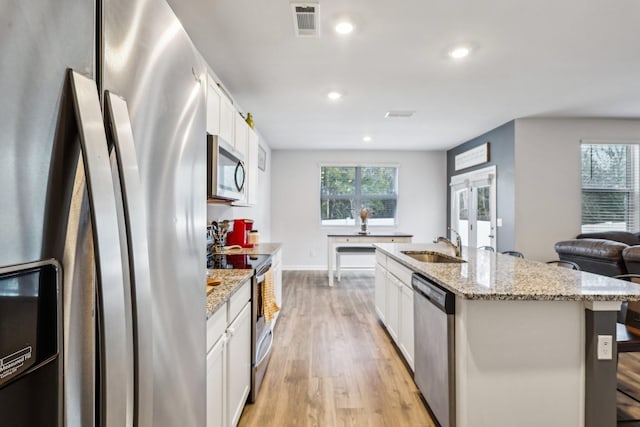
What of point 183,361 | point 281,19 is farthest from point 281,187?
point 183,361

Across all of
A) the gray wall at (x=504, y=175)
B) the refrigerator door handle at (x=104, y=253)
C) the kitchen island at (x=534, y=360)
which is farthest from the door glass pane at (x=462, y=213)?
the refrigerator door handle at (x=104, y=253)

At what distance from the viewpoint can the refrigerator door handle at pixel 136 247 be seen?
1.70 feet

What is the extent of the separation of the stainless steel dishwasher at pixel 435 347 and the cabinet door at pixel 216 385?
1.07 metres

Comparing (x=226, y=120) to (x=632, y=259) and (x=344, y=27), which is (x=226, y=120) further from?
(x=632, y=259)

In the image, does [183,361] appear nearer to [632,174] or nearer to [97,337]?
[97,337]

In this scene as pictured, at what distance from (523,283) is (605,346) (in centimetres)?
39

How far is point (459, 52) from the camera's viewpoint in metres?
2.74

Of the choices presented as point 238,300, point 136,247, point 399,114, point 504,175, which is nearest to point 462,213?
point 504,175

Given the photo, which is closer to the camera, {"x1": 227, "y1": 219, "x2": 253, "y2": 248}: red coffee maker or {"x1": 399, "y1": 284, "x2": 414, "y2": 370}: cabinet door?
{"x1": 399, "y1": 284, "x2": 414, "y2": 370}: cabinet door

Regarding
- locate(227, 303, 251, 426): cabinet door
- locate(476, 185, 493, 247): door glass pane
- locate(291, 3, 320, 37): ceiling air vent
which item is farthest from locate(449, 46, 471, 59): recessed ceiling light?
locate(476, 185, 493, 247): door glass pane

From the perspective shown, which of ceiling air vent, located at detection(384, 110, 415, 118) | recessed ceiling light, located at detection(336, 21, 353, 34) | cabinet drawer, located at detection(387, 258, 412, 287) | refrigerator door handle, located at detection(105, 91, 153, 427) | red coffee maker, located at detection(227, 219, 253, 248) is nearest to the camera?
refrigerator door handle, located at detection(105, 91, 153, 427)

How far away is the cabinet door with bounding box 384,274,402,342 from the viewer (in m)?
2.72

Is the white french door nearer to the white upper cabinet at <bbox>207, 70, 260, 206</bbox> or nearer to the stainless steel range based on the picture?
the white upper cabinet at <bbox>207, 70, 260, 206</bbox>

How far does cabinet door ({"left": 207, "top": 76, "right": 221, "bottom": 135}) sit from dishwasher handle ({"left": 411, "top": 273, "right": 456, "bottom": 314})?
1602mm
